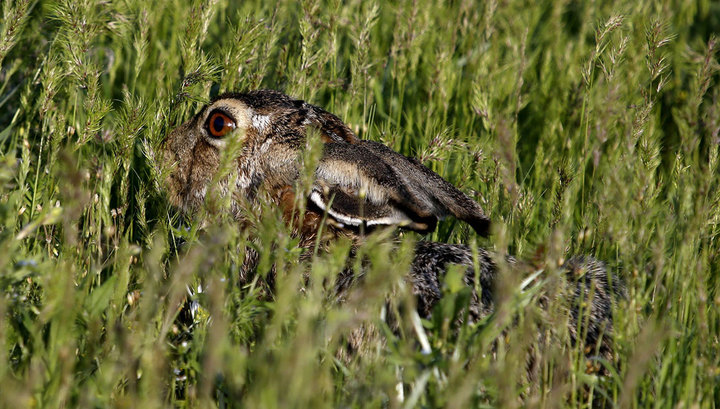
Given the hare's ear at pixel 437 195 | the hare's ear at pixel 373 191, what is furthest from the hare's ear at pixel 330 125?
the hare's ear at pixel 437 195

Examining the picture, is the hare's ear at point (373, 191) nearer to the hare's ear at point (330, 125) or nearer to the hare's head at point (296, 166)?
the hare's head at point (296, 166)

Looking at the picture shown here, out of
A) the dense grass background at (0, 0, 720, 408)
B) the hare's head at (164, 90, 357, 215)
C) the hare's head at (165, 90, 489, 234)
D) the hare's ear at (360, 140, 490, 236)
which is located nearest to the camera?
the dense grass background at (0, 0, 720, 408)

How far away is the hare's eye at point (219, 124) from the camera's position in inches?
176

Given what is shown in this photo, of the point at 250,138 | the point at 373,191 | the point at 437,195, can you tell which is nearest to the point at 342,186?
the point at 373,191

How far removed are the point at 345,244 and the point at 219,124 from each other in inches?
71.4

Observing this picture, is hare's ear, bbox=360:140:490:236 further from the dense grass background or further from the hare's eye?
the hare's eye

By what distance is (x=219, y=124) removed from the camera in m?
4.48

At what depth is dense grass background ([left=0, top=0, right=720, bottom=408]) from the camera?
2549mm

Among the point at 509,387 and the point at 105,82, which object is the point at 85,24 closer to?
the point at 105,82

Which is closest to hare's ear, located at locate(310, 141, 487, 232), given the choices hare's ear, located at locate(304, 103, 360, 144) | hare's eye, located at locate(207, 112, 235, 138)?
hare's ear, located at locate(304, 103, 360, 144)

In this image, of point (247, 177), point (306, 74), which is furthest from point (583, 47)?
point (247, 177)

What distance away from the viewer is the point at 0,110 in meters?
5.07

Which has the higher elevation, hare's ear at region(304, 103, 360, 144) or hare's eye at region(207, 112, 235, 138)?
hare's ear at region(304, 103, 360, 144)

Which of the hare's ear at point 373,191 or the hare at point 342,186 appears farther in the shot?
the hare's ear at point 373,191
